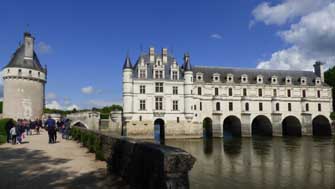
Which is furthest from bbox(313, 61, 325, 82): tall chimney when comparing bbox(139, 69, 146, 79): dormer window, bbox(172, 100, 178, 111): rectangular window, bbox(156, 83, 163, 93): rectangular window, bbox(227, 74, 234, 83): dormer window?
bbox(139, 69, 146, 79): dormer window

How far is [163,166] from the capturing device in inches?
178

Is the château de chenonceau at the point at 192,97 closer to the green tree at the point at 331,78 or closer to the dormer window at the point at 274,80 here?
the dormer window at the point at 274,80

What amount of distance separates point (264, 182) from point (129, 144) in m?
8.21

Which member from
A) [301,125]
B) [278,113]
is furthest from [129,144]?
[301,125]

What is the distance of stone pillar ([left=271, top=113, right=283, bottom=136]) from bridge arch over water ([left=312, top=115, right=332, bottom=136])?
8.81 meters

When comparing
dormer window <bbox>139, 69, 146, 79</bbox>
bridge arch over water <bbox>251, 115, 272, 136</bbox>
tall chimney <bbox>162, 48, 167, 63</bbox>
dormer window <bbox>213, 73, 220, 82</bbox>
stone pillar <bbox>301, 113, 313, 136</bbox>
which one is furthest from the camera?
bridge arch over water <bbox>251, 115, 272, 136</bbox>

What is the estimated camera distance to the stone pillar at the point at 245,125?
4019 cm

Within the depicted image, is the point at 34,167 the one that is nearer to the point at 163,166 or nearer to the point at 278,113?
the point at 163,166

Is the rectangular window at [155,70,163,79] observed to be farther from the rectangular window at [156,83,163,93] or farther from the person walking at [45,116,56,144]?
the person walking at [45,116,56,144]

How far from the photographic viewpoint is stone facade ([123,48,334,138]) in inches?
1471

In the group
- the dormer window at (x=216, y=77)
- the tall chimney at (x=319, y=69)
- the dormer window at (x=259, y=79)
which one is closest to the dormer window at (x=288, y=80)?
the dormer window at (x=259, y=79)

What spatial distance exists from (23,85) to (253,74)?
3538 cm

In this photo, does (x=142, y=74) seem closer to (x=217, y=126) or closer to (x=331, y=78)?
(x=217, y=126)

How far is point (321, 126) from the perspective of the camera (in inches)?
1778
